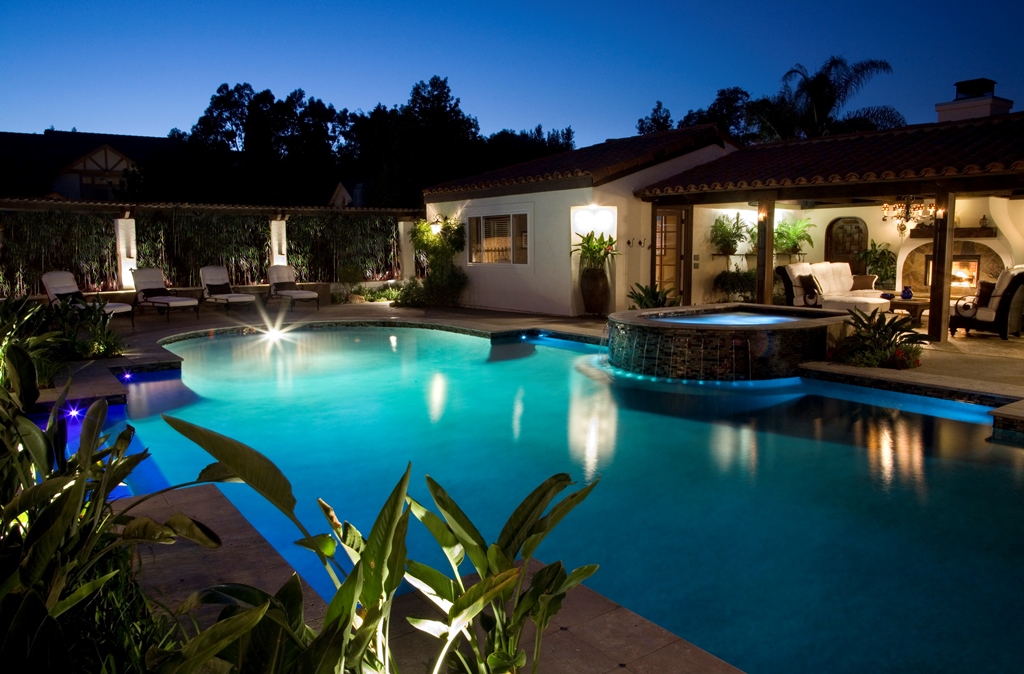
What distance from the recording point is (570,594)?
3.14 m

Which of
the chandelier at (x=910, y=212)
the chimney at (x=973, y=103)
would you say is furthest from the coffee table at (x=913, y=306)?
the chimney at (x=973, y=103)

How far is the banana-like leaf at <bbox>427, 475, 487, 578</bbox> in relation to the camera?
6.10 ft

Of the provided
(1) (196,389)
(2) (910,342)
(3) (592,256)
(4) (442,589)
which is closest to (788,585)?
(4) (442,589)

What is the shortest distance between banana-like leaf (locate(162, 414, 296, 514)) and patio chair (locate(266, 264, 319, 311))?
15.6 meters

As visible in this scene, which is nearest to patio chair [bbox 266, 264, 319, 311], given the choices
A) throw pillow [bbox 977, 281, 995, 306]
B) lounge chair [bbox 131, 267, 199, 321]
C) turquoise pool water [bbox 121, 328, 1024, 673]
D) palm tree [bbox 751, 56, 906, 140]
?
lounge chair [bbox 131, 267, 199, 321]

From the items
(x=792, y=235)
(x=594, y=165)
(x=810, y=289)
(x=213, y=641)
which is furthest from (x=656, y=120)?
(x=213, y=641)

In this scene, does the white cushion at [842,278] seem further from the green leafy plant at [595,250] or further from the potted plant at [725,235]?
the green leafy plant at [595,250]

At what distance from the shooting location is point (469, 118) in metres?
35.6

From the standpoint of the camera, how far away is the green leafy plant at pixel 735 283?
16.7 meters

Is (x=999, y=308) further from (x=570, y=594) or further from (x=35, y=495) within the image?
(x=35, y=495)

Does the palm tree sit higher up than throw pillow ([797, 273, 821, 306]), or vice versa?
the palm tree

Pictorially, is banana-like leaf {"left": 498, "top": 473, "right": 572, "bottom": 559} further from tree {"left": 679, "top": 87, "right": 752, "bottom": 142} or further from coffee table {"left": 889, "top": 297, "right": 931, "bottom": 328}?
tree {"left": 679, "top": 87, "right": 752, "bottom": 142}

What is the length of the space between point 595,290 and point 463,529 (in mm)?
12714

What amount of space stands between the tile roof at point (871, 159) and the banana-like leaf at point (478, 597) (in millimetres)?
10430
